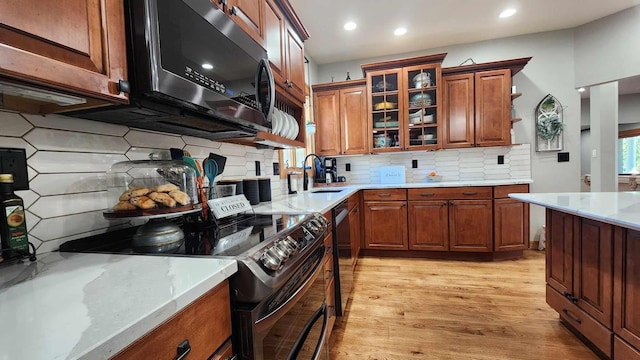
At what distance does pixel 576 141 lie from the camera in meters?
3.11

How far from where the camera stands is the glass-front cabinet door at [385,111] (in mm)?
3219

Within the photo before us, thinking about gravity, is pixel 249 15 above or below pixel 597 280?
above

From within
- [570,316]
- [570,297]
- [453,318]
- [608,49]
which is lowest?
[453,318]

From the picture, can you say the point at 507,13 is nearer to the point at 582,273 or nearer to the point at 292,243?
the point at 582,273

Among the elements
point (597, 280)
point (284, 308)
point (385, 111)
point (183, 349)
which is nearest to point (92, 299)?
point (183, 349)

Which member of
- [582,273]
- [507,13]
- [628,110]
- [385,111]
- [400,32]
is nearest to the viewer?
[582,273]

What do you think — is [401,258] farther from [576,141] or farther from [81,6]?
[81,6]

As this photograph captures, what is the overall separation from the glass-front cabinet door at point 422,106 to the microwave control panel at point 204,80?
267 cm

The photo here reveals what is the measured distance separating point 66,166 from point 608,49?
190 inches

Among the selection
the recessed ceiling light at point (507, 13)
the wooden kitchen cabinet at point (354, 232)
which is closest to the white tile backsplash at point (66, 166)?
the wooden kitchen cabinet at point (354, 232)

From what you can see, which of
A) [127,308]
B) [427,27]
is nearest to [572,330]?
[127,308]

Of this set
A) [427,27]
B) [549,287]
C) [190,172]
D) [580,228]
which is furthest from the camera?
[427,27]

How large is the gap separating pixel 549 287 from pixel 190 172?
2322mm

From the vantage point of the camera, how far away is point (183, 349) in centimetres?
48
